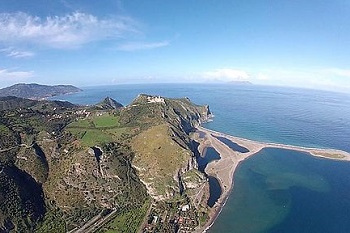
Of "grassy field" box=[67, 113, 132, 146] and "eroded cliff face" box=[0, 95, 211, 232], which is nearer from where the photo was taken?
"eroded cliff face" box=[0, 95, 211, 232]

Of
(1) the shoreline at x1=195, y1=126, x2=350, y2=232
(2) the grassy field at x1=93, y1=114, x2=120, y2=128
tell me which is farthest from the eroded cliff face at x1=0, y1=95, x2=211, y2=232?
(1) the shoreline at x1=195, y1=126, x2=350, y2=232

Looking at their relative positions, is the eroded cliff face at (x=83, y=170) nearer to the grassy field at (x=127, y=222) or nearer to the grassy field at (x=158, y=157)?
the grassy field at (x=158, y=157)

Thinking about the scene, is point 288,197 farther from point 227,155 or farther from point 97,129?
point 97,129

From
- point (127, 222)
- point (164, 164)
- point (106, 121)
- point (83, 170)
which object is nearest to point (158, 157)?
point (164, 164)

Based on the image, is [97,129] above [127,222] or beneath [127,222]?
above

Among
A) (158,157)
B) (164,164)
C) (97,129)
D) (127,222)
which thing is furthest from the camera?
(97,129)

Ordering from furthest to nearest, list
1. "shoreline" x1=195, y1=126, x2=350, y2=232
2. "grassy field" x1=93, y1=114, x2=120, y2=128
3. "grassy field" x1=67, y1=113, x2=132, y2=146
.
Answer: "grassy field" x1=93, y1=114, x2=120, y2=128, "grassy field" x1=67, y1=113, x2=132, y2=146, "shoreline" x1=195, y1=126, x2=350, y2=232

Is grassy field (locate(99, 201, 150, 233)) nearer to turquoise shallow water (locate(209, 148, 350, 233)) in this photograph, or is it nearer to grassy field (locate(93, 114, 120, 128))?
turquoise shallow water (locate(209, 148, 350, 233))

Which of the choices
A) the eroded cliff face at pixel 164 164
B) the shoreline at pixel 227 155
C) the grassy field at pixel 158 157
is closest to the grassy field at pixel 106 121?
the eroded cliff face at pixel 164 164

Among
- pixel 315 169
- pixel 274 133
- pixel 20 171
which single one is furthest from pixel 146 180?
pixel 274 133

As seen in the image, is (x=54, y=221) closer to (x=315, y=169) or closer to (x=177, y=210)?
(x=177, y=210)
